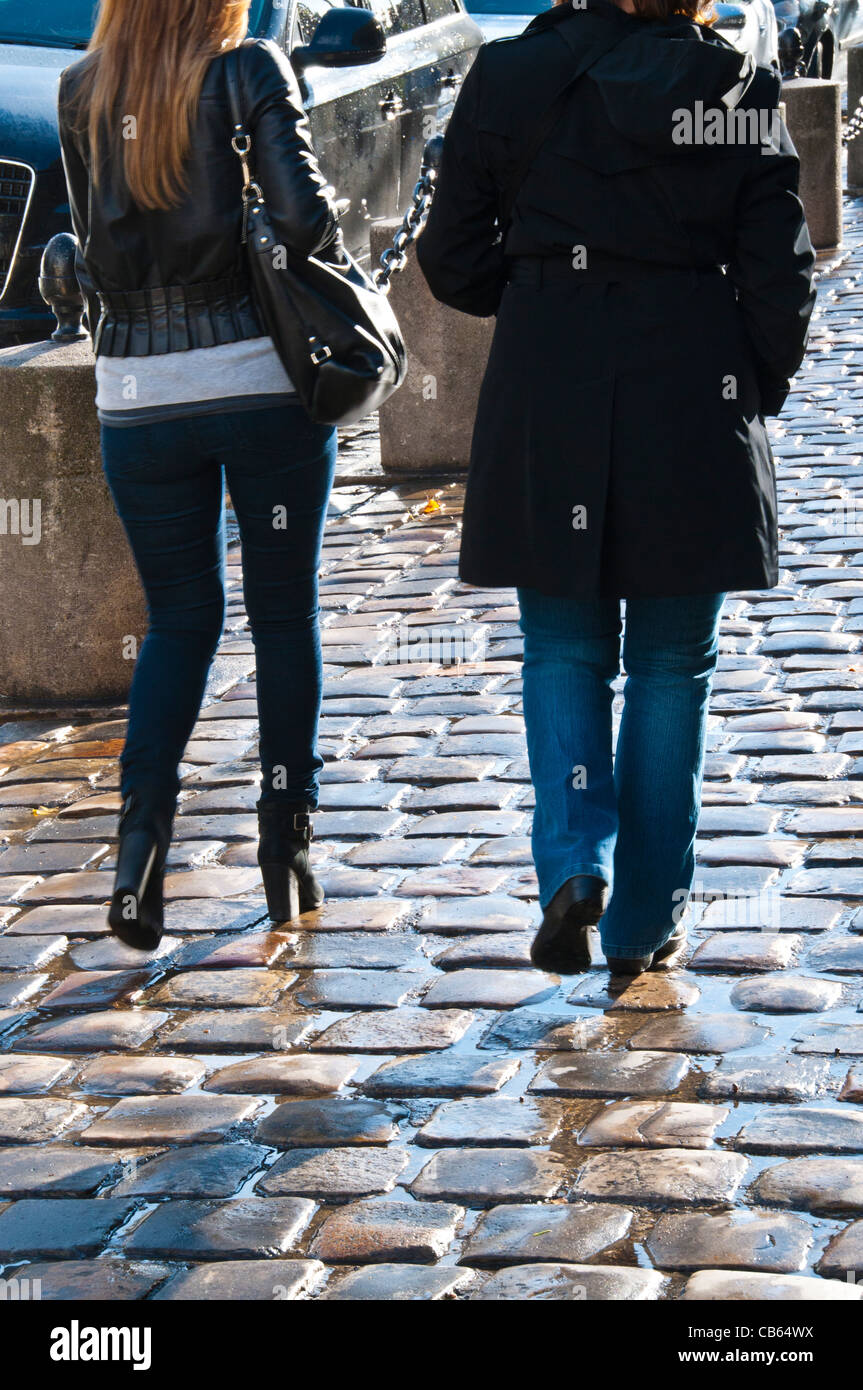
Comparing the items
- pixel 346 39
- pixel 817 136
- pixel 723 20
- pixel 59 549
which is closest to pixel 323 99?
pixel 346 39

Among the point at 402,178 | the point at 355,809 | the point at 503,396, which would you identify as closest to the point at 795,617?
the point at 355,809

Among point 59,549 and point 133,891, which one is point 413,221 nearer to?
point 59,549

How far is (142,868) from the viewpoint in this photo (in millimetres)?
3936

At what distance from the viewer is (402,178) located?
10.2 metres

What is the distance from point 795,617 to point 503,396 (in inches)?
109

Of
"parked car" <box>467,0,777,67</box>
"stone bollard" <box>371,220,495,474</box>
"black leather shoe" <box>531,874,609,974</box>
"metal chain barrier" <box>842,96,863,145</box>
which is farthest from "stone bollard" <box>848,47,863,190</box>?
"black leather shoe" <box>531,874,609,974</box>

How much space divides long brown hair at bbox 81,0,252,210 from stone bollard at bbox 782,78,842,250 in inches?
396

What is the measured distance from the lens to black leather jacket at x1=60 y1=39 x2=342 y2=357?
144 inches

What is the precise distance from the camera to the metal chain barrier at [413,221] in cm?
766

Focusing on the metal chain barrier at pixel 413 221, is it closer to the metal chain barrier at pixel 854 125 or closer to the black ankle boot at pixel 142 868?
the black ankle boot at pixel 142 868

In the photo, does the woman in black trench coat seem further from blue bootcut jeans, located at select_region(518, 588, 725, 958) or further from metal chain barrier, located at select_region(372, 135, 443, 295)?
metal chain barrier, located at select_region(372, 135, 443, 295)

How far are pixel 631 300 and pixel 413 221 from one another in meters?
4.66

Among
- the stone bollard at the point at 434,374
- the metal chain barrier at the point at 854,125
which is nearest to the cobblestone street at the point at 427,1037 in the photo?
the stone bollard at the point at 434,374
